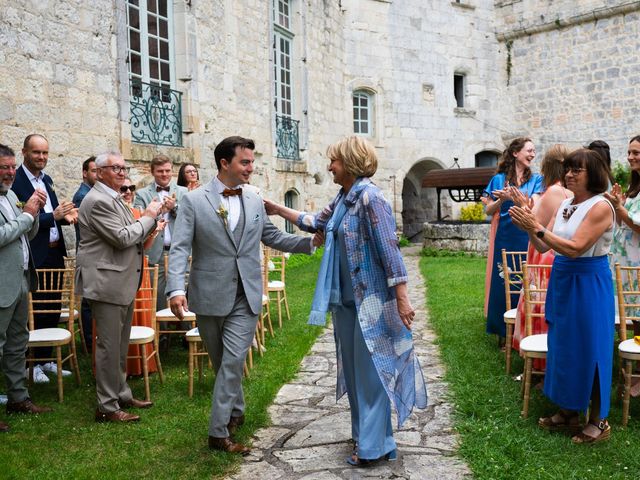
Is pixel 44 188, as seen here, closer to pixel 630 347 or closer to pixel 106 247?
pixel 106 247

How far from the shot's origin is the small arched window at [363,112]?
706 inches

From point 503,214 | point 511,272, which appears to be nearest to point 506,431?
point 511,272

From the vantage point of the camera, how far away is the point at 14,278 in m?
4.28

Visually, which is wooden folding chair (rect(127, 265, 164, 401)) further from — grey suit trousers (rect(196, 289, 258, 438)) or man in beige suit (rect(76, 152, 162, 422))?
grey suit trousers (rect(196, 289, 258, 438))

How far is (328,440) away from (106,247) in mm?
1915

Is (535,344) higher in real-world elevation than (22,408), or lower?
higher

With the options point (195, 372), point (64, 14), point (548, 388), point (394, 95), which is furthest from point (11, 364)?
point (394, 95)

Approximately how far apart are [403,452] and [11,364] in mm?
2788

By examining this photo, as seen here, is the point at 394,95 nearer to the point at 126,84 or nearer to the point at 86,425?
the point at 126,84

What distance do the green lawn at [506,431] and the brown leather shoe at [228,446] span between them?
1272 mm

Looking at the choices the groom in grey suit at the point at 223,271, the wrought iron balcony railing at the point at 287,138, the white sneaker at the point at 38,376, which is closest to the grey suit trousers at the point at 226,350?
the groom in grey suit at the point at 223,271

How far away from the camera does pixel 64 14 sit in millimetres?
7859

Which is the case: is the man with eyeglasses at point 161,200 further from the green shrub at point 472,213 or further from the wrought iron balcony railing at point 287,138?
the green shrub at point 472,213

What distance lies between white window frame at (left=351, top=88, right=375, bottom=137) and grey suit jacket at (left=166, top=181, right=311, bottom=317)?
47.1 feet
